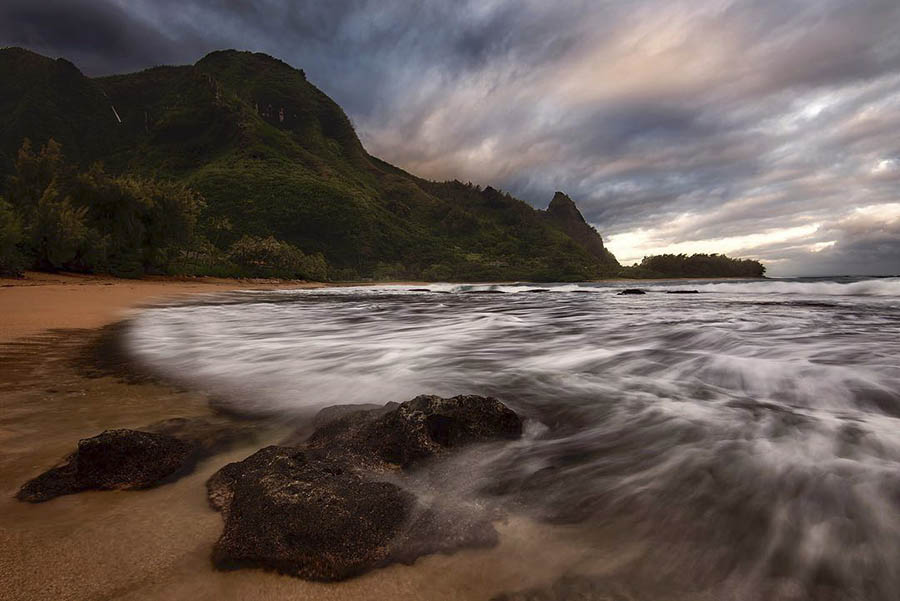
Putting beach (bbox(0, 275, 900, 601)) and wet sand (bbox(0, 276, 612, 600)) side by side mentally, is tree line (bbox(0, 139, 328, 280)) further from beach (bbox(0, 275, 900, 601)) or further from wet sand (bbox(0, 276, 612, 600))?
wet sand (bbox(0, 276, 612, 600))

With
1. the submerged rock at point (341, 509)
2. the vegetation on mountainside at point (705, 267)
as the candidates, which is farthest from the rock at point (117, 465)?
the vegetation on mountainside at point (705, 267)

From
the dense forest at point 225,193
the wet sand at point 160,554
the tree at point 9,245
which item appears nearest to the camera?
the wet sand at point 160,554

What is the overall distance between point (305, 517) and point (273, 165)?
371ft

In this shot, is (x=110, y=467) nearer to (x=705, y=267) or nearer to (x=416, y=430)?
(x=416, y=430)

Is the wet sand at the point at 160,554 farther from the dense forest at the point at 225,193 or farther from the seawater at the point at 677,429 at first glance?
the dense forest at the point at 225,193

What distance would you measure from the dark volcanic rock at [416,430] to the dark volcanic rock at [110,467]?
0.79m

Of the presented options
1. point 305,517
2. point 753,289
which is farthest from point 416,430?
point 753,289

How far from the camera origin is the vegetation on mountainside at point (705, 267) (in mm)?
105125

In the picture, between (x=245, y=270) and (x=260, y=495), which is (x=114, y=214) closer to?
(x=245, y=270)

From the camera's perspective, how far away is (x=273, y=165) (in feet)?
331

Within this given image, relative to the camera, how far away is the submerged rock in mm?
1527

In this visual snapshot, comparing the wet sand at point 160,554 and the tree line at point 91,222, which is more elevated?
the tree line at point 91,222

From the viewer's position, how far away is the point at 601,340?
7.18 metres

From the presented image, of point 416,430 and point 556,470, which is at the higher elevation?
point 416,430
